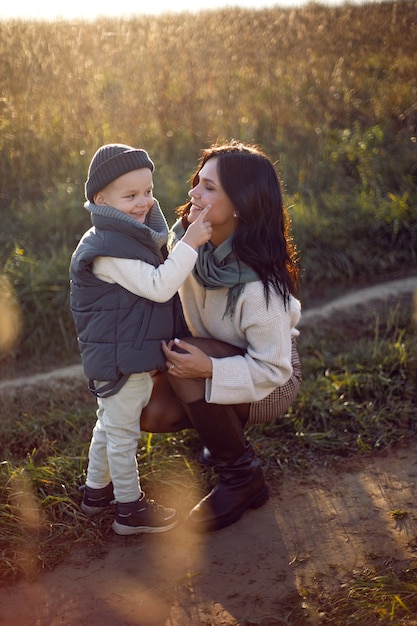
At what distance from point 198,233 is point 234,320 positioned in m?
0.44

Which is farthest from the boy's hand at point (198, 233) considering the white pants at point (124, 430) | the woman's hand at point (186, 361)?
the white pants at point (124, 430)

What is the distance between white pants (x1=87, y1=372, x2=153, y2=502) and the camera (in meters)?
2.72

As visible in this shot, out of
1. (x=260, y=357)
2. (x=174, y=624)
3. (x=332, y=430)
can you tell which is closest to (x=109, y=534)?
(x=174, y=624)

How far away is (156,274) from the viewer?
8.29ft

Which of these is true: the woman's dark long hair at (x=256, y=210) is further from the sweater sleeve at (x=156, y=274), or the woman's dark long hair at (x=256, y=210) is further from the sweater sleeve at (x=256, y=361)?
the sweater sleeve at (x=156, y=274)

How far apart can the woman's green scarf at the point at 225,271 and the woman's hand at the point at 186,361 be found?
0.75ft

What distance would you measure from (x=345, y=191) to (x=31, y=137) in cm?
266

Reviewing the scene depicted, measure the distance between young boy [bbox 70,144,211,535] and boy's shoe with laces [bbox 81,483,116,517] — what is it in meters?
0.18

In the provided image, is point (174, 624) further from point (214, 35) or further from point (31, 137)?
point (214, 35)

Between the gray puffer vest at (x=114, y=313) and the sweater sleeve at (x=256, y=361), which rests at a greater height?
the gray puffer vest at (x=114, y=313)

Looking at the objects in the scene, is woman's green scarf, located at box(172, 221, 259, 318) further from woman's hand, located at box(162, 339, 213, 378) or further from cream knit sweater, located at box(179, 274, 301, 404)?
woman's hand, located at box(162, 339, 213, 378)

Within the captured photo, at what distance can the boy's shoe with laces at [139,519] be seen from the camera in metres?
2.84

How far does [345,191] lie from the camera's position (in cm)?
630

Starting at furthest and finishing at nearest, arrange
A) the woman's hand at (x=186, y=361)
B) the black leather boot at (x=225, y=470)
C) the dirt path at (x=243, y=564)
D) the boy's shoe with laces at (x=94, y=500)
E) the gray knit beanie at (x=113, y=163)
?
the boy's shoe with laces at (x=94, y=500)
the black leather boot at (x=225, y=470)
the woman's hand at (x=186, y=361)
the gray knit beanie at (x=113, y=163)
the dirt path at (x=243, y=564)
